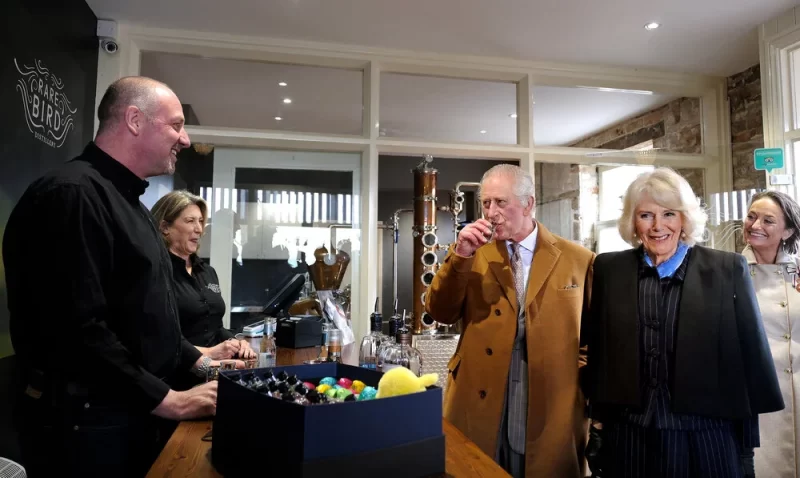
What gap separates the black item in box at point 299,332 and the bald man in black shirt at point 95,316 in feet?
3.14

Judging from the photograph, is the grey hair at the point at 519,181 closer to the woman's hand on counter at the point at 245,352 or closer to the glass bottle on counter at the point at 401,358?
the glass bottle on counter at the point at 401,358

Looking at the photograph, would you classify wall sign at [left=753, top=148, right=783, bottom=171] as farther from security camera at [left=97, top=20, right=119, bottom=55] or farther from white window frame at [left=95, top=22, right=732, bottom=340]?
security camera at [left=97, top=20, right=119, bottom=55]

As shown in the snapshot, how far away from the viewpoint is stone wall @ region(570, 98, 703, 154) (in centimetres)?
423

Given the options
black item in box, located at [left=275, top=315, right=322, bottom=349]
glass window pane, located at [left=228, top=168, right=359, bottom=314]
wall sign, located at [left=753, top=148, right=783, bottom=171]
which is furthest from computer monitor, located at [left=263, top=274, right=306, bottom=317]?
wall sign, located at [left=753, top=148, right=783, bottom=171]

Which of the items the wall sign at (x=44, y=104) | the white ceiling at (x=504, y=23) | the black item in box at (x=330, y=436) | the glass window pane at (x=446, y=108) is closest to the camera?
the black item in box at (x=330, y=436)

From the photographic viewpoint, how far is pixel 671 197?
5.11 ft

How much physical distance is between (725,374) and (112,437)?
1.65m

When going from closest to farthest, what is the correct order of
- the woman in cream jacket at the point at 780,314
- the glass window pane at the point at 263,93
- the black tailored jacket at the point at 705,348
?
the black tailored jacket at the point at 705,348
the woman in cream jacket at the point at 780,314
the glass window pane at the point at 263,93

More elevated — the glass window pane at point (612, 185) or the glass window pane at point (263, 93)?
the glass window pane at point (263, 93)

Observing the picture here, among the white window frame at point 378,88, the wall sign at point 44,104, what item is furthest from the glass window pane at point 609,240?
the wall sign at point 44,104

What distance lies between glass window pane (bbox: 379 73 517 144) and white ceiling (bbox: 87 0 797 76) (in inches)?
12.9

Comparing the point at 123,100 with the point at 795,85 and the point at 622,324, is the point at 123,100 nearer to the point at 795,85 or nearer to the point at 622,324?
the point at 622,324

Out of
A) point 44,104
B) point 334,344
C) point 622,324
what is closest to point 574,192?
point 622,324

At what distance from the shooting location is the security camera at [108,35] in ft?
10.6
